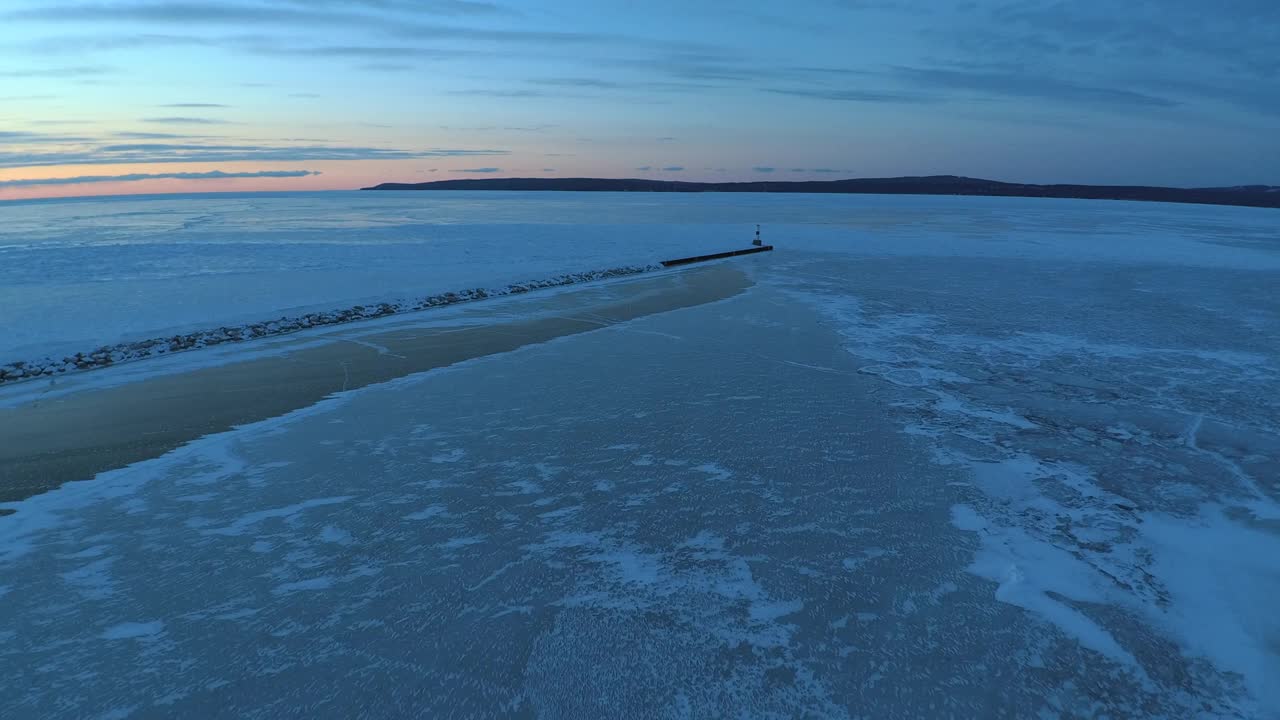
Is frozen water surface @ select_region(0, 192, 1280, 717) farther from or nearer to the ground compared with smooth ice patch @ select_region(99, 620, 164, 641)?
farther from the ground

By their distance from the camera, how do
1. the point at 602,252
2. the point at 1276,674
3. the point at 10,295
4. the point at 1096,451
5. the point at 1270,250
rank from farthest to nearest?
the point at 1270,250 < the point at 602,252 < the point at 10,295 < the point at 1096,451 < the point at 1276,674

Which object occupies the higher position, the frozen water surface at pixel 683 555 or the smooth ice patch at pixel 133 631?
the frozen water surface at pixel 683 555

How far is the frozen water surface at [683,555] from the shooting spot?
10.7ft

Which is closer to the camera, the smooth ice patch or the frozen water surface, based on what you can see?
the frozen water surface

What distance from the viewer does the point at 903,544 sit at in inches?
176

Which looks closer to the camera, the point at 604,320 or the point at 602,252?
the point at 604,320

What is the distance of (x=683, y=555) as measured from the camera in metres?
4.39

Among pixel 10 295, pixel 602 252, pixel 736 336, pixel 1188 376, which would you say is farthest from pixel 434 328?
pixel 602 252

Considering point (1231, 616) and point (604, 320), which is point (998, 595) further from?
point (604, 320)

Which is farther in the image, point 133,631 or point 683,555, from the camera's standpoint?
point 683,555

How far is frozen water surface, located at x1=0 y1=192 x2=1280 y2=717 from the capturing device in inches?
128

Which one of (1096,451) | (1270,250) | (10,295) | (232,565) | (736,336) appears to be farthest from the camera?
(1270,250)

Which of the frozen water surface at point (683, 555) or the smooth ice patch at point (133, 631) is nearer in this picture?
the frozen water surface at point (683, 555)

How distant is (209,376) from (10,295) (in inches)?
353
